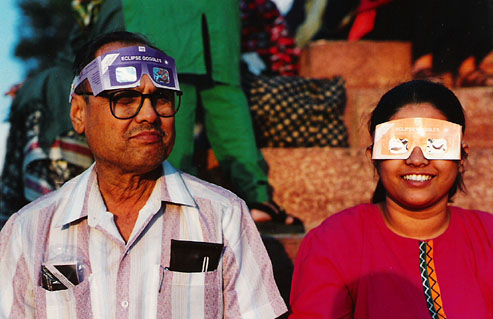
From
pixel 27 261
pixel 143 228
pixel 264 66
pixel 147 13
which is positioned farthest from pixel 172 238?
pixel 264 66

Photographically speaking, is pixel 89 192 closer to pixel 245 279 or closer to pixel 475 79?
pixel 245 279

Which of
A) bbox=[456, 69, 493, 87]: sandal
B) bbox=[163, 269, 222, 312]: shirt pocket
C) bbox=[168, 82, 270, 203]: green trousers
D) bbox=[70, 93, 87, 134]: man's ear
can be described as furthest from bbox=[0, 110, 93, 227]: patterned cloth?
bbox=[456, 69, 493, 87]: sandal

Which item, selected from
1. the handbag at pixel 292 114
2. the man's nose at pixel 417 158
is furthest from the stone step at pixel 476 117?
the man's nose at pixel 417 158

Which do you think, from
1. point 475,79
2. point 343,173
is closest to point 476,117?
point 475,79

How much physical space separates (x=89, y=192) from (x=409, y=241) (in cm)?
113

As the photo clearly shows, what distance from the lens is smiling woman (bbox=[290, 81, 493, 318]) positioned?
1786 mm

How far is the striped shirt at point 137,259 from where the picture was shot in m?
1.60

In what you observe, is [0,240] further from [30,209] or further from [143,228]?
[143,228]

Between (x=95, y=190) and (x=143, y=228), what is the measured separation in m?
0.25

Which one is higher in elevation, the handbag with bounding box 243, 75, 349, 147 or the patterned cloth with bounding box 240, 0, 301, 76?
the patterned cloth with bounding box 240, 0, 301, 76

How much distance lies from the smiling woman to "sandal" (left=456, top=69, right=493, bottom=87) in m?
2.59

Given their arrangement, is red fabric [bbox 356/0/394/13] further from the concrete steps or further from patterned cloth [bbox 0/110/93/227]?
patterned cloth [bbox 0/110/93/227]

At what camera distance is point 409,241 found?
6.21 ft

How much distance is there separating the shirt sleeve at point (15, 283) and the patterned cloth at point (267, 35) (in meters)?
3.28
